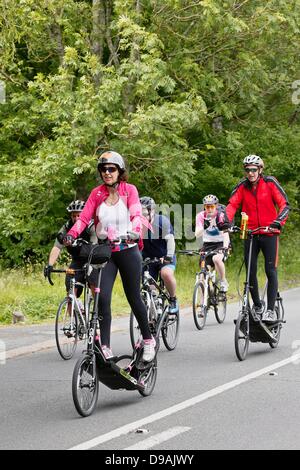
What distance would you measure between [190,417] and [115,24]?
1490 cm

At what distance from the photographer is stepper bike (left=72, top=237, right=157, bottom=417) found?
7.15 meters

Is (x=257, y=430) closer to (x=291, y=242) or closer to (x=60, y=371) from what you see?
(x=60, y=371)

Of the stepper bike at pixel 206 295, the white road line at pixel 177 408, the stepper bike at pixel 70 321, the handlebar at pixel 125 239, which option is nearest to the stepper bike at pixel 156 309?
the stepper bike at pixel 70 321

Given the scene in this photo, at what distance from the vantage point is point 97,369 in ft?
24.3

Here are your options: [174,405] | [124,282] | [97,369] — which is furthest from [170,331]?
[97,369]

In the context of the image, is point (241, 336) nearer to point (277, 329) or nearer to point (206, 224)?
point (277, 329)

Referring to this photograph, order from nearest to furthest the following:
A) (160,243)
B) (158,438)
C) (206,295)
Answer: (158,438) → (160,243) → (206,295)

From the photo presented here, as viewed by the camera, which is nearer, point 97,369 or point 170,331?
point 97,369

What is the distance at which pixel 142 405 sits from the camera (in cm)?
775

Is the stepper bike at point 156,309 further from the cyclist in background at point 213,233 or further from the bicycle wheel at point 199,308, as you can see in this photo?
the cyclist in background at point 213,233

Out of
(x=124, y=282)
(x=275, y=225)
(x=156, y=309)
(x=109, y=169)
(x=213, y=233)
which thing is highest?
(x=109, y=169)

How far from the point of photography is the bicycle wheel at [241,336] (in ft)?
32.7

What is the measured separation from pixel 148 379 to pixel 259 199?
3176 millimetres

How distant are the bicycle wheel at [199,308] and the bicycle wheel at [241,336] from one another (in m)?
2.81
